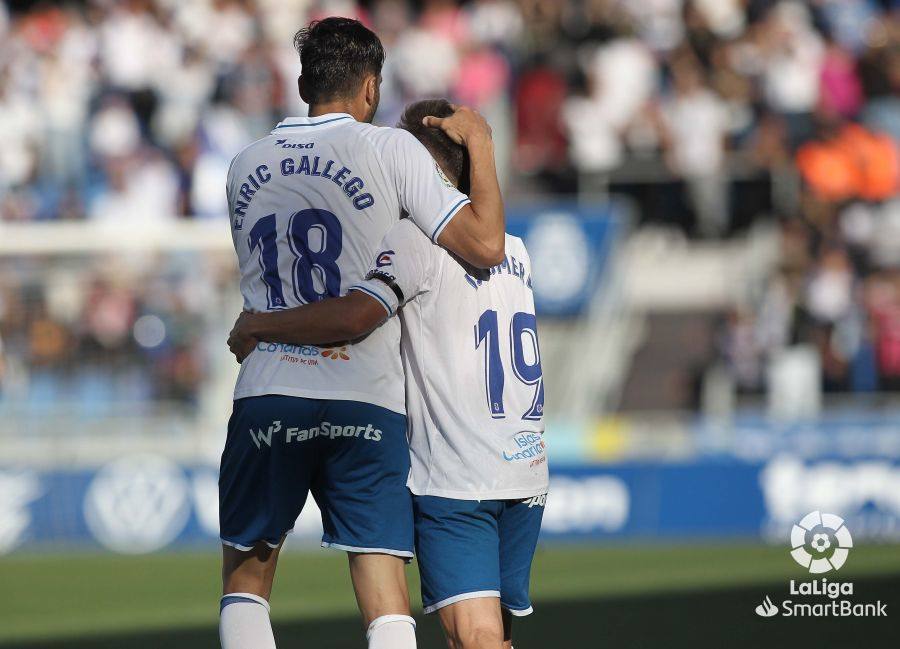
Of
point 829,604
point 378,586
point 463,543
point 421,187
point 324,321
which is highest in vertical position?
point 421,187

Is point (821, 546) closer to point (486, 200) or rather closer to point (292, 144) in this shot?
point (486, 200)

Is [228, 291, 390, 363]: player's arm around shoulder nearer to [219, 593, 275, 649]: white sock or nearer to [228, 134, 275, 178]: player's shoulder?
[228, 134, 275, 178]: player's shoulder

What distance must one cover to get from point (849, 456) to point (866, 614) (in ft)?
18.9

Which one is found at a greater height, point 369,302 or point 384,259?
point 384,259

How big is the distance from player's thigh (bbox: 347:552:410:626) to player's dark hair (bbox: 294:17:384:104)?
4.65ft

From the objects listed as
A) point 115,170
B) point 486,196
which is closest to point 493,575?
point 486,196

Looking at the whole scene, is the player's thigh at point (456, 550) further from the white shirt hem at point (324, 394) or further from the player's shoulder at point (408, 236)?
the player's shoulder at point (408, 236)

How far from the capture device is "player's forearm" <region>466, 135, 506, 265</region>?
4.12 m

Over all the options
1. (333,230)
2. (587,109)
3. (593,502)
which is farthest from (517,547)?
(587,109)

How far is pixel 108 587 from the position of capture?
399 inches

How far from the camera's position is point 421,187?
4156 millimetres

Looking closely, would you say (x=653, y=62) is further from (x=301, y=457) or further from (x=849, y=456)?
(x=301, y=457)

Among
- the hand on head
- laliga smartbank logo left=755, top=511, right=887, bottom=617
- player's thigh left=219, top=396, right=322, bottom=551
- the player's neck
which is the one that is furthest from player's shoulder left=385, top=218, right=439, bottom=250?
laliga smartbank logo left=755, top=511, right=887, bottom=617

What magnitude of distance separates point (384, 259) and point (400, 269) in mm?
60
